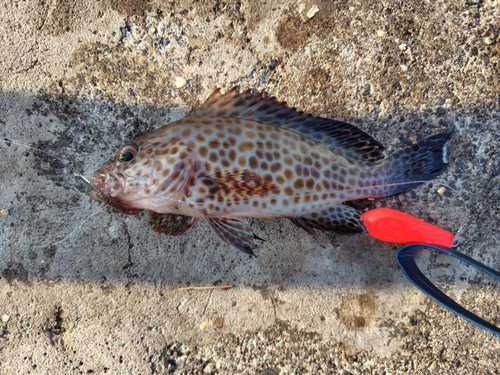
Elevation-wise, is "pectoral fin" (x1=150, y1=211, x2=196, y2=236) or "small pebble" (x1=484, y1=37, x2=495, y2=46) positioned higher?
"small pebble" (x1=484, y1=37, x2=495, y2=46)

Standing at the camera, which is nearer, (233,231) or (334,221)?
(233,231)

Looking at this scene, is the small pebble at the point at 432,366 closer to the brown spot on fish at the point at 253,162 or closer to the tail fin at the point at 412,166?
the tail fin at the point at 412,166

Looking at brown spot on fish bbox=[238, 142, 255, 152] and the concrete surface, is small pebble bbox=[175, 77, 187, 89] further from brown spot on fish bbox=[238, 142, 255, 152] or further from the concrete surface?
brown spot on fish bbox=[238, 142, 255, 152]

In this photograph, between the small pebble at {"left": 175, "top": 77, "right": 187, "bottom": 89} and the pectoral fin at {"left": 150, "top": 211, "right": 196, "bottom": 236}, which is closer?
the pectoral fin at {"left": 150, "top": 211, "right": 196, "bottom": 236}

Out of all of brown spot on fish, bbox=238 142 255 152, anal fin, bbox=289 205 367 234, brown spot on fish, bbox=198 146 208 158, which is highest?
brown spot on fish, bbox=238 142 255 152

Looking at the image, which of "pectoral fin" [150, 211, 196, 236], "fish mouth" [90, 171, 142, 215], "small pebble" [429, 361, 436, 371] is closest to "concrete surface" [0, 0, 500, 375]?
"small pebble" [429, 361, 436, 371]

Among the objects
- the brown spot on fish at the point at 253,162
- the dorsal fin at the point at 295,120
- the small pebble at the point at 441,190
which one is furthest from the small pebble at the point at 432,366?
the brown spot on fish at the point at 253,162

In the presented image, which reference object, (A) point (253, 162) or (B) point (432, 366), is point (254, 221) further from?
(B) point (432, 366)

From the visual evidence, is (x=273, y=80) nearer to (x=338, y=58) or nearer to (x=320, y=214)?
(x=338, y=58)

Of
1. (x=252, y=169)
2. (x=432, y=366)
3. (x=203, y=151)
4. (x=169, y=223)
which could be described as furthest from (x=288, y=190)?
(x=432, y=366)
